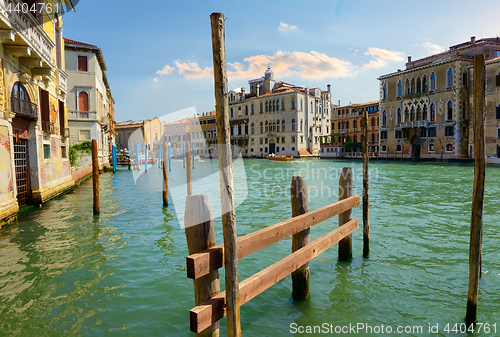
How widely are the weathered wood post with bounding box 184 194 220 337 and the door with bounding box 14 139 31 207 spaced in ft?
28.2

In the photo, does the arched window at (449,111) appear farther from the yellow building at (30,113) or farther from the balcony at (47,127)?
the balcony at (47,127)

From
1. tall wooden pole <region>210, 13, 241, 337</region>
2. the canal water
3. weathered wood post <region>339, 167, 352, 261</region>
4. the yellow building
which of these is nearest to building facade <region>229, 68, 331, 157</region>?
the yellow building

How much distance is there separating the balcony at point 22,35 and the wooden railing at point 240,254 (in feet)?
23.5

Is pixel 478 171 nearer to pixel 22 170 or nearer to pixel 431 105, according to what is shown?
pixel 22 170

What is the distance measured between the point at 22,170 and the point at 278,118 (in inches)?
1836

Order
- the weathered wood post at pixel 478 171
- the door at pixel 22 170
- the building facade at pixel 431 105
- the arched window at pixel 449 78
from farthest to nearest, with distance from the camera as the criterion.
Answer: the arched window at pixel 449 78
the building facade at pixel 431 105
the door at pixel 22 170
the weathered wood post at pixel 478 171

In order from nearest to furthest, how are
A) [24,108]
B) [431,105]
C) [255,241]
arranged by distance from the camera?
1. [255,241]
2. [24,108]
3. [431,105]

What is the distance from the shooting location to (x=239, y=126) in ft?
200

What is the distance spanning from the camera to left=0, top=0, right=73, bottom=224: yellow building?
7594 mm

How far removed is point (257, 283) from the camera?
2.89 meters

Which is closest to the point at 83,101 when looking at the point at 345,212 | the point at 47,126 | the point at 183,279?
the point at 47,126

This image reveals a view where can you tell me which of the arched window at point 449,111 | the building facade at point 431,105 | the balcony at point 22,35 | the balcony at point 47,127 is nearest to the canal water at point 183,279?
the balcony at point 47,127

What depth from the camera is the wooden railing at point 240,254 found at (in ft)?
7.66

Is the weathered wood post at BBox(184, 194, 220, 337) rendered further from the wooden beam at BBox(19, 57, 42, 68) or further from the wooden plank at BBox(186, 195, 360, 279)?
the wooden beam at BBox(19, 57, 42, 68)
